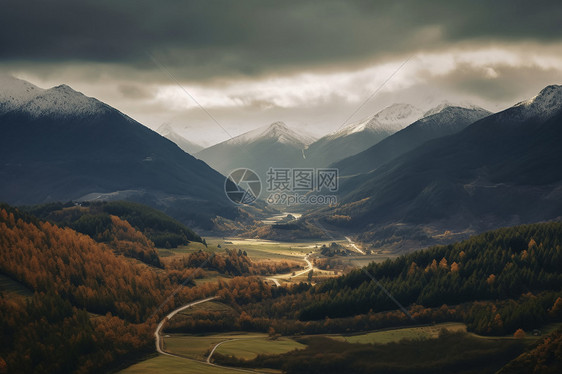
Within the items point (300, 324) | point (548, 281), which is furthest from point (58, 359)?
point (548, 281)

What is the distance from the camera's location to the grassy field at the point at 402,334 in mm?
160875

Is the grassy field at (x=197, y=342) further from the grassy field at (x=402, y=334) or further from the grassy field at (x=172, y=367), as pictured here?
the grassy field at (x=402, y=334)

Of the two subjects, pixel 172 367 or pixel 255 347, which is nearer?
pixel 172 367

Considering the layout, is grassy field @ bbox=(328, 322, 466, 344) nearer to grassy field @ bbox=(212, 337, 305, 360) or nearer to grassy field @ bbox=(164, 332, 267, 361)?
grassy field @ bbox=(212, 337, 305, 360)

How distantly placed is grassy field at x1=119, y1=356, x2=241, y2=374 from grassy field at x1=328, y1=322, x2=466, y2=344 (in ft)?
152

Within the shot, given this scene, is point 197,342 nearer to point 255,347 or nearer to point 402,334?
point 255,347

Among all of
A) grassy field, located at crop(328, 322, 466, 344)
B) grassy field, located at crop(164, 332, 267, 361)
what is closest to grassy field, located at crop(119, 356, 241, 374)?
grassy field, located at crop(164, 332, 267, 361)

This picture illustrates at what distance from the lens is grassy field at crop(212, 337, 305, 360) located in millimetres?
151375

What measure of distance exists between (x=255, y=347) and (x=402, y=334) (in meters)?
45.6

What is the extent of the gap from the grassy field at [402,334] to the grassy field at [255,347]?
1679cm

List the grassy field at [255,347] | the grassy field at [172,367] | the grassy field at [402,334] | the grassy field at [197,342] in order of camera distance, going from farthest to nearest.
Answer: the grassy field at [402,334]
the grassy field at [197,342]
the grassy field at [255,347]
the grassy field at [172,367]

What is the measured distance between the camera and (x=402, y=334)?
541 ft

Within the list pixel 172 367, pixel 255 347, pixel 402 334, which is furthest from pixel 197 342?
pixel 402 334

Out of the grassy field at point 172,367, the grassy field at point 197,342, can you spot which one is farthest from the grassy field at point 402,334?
the grassy field at point 172,367
